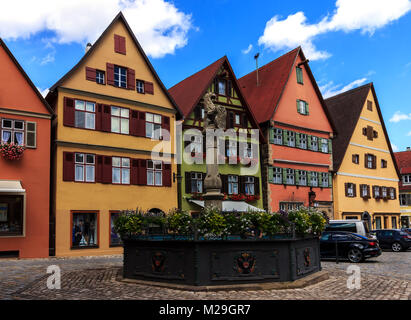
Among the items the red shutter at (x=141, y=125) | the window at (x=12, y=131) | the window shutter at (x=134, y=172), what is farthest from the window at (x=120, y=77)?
the window at (x=12, y=131)

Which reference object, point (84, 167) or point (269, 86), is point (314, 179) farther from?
point (84, 167)

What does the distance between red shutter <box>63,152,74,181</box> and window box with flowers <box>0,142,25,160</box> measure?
223cm

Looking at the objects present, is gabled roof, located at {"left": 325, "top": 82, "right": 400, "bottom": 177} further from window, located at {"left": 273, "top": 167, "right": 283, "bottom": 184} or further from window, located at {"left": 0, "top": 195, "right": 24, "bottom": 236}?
window, located at {"left": 0, "top": 195, "right": 24, "bottom": 236}

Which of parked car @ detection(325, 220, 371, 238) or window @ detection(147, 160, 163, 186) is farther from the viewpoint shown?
window @ detection(147, 160, 163, 186)

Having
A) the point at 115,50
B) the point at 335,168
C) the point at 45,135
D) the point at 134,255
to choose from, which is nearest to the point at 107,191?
the point at 45,135

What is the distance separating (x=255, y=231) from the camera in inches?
433

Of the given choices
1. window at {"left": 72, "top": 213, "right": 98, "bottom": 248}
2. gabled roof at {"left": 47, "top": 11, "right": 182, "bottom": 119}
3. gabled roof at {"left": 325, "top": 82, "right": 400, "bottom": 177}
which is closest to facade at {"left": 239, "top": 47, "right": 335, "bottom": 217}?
gabled roof at {"left": 325, "top": 82, "right": 400, "bottom": 177}

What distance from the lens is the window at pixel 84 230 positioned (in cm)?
2262

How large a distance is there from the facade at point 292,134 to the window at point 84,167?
12.7 metres

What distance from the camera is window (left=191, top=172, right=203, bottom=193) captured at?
90.6ft

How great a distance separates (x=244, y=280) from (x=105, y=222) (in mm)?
14365

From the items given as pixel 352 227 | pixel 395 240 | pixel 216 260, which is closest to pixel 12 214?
pixel 216 260

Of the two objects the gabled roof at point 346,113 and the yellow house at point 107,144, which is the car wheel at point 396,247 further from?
the yellow house at point 107,144

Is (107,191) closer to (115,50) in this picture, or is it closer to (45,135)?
(45,135)
